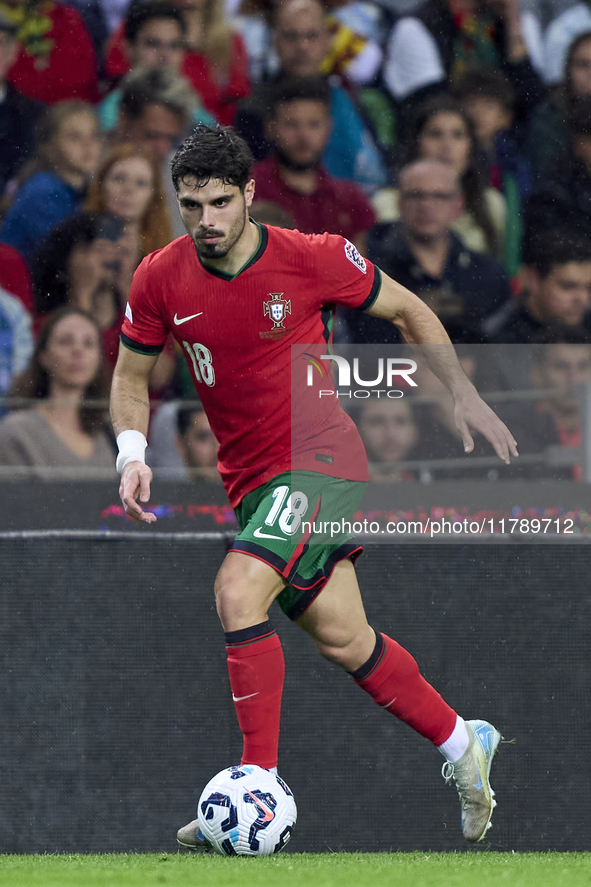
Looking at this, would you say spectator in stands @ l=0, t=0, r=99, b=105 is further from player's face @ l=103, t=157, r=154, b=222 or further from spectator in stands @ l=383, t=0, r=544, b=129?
spectator in stands @ l=383, t=0, r=544, b=129

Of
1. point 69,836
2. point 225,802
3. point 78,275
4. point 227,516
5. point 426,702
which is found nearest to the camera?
point 225,802

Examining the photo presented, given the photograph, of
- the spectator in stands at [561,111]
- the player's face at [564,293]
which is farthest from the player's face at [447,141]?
the player's face at [564,293]

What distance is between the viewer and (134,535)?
12.6 ft

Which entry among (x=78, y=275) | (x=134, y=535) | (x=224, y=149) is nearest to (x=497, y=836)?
(x=134, y=535)

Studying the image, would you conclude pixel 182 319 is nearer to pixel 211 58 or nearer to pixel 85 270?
pixel 85 270

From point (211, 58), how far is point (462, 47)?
1108 mm

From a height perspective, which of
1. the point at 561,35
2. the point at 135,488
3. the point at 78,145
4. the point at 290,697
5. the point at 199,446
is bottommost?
the point at 290,697

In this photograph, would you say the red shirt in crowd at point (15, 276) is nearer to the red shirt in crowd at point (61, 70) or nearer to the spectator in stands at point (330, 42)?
the red shirt in crowd at point (61, 70)

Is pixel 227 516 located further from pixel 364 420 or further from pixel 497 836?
pixel 497 836

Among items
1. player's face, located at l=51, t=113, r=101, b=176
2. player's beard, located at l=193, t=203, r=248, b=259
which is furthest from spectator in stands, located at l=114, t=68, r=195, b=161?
player's beard, located at l=193, t=203, r=248, b=259

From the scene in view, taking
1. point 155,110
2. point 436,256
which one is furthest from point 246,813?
point 155,110

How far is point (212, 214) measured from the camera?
301 centimetres

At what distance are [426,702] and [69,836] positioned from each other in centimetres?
122

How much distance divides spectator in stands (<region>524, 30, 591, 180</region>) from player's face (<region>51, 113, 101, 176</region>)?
6.14 ft
